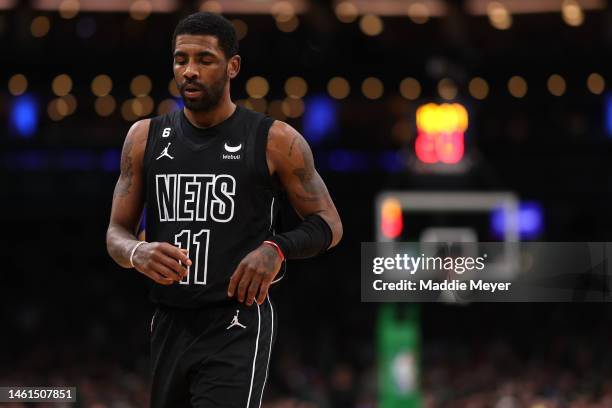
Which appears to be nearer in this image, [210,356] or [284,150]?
[210,356]

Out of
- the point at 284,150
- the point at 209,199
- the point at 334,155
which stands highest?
the point at 334,155

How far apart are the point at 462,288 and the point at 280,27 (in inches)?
945

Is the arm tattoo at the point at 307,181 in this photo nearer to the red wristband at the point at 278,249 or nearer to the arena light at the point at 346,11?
the red wristband at the point at 278,249

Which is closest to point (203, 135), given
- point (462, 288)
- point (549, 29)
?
point (462, 288)

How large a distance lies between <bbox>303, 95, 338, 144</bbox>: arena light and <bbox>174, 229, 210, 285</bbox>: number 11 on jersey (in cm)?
2378

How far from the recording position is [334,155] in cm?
2878

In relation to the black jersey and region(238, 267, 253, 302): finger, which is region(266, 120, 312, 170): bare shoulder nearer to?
the black jersey

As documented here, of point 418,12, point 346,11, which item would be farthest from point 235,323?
point 418,12

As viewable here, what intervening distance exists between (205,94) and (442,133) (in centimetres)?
1597

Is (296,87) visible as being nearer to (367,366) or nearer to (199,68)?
(367,366)

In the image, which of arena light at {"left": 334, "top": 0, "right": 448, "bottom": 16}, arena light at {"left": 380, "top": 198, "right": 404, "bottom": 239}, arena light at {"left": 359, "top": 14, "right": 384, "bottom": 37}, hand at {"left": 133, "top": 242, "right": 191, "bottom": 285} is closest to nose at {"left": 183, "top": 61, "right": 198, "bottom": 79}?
hand at {"left": 133, "top": 242, "right": 191, "bottom": 285}

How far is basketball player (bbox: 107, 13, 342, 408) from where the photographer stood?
15.5 ft

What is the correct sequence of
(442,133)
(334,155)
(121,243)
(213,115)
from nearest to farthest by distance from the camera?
(121,243) < (213,115) < (442,133) < (334,155)

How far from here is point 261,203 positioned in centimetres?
494
